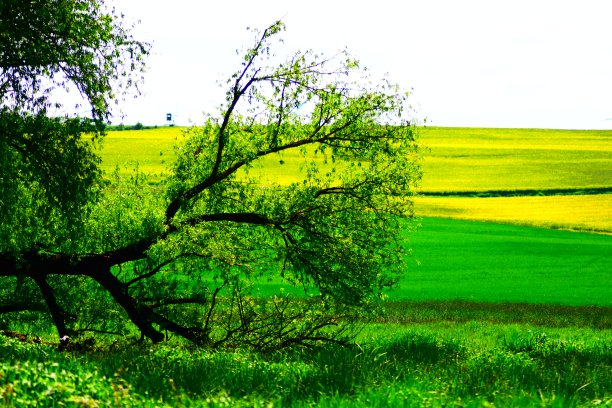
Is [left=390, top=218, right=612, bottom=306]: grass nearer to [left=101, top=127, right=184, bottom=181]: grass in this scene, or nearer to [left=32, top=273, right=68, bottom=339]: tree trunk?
[left=32, top=273, right=68, bottom=339]: tree trunk

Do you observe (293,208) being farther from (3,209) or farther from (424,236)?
(424,236)

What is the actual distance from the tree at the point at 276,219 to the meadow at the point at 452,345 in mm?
829

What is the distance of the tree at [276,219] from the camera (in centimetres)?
1553

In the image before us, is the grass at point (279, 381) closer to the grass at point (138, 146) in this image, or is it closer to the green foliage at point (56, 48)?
the green foliage at point (56, 48)

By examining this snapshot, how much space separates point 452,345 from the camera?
1511 cm

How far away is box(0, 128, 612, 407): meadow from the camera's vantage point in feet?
23.9

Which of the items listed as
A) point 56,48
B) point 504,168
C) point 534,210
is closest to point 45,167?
point 56,48

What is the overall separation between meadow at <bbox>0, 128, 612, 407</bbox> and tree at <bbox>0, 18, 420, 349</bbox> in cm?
83

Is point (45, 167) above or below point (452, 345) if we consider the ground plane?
above

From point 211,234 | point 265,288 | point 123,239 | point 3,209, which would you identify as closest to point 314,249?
point 211,234

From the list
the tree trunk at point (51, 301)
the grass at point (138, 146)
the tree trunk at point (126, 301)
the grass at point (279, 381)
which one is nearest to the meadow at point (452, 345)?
the grass at point (279, 381)

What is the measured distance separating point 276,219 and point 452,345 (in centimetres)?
459

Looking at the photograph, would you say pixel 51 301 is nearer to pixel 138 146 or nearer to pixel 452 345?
pixel 452 345

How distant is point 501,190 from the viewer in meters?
75.3
